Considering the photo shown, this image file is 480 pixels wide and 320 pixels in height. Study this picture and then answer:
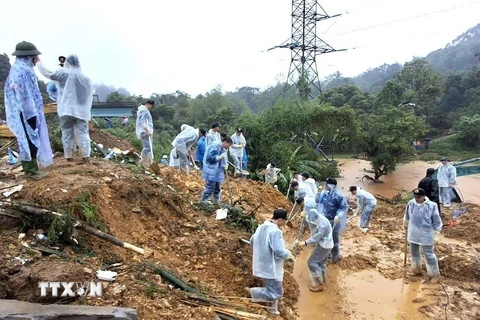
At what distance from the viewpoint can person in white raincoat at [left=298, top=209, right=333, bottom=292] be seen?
Answer: 229 inches

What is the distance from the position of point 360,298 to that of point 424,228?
1.56 metres

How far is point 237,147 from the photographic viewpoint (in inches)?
477

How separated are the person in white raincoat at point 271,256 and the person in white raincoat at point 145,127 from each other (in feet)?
13.6

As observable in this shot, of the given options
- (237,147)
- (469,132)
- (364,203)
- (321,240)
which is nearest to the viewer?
(321,240)

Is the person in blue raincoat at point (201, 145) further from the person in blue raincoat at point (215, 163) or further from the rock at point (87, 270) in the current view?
the rock at point (87, 270)

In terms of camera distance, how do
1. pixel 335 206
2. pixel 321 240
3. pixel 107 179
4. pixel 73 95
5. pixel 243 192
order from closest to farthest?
pixel 107 179 < pixel 73 95 < pixel 321 240 < pixel 335 206 < pixel 243 192

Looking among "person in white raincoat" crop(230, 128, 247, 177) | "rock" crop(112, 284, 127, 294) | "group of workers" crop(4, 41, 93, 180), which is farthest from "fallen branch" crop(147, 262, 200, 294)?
"person in white raincoat" crop(230, 128, 247, 177)

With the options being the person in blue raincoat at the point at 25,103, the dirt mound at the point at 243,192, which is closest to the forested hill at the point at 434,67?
the dirt mound at the point at 243,192

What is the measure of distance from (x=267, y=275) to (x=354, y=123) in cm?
1382

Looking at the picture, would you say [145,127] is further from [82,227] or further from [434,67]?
[434,67]

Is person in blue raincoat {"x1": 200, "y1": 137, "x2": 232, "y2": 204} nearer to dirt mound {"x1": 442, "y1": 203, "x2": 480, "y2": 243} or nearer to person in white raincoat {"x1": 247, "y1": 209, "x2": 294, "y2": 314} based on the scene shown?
person in white raincoat {"x1": 247, "y1": 209, "x2": 294, "y2": 314}

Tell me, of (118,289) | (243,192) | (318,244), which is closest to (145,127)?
(243,192)

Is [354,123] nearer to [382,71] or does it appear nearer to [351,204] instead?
[351,204]

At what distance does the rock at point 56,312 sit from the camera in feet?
9.60
